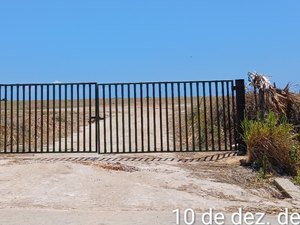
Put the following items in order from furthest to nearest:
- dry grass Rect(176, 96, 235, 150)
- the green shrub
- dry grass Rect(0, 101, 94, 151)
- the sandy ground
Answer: dry grass Rect(0, 101, 94, 151) → dry grass Rect(176, 96, 235, 150) → the green shrub → the sandy ground

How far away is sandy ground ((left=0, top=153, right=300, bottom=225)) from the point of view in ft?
17.6

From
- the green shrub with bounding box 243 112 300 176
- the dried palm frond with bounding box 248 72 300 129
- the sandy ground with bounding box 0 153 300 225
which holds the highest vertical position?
the dried palm frond with bounding box 248 72 300 129

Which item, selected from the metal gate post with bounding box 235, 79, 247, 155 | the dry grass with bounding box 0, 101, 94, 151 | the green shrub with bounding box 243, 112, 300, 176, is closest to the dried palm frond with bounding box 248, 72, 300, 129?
the metal gate post with bounding box 235, 79, 247, 155

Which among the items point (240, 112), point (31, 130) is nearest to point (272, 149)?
point (240, 112)

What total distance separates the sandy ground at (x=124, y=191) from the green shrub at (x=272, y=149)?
0.42 m

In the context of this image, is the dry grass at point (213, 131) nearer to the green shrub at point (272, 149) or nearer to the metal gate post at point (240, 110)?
the metal gate post at point (240, 110)

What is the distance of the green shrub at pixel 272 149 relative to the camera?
28.2ft

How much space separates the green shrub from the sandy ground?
42 centimetres

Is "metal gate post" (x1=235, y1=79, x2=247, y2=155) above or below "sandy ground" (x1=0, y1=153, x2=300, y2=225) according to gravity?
above

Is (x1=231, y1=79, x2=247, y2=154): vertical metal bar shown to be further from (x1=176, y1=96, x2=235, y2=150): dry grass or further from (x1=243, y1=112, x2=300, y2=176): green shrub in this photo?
(x1=243, y1=112, x2=300, y2=176): green shrub

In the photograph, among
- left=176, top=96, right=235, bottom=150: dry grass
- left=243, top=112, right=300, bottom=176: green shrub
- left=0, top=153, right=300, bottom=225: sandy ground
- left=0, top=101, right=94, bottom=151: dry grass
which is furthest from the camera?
left=0, top=101, right=94, bottom=151: dry grass

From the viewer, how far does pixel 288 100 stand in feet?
37.9

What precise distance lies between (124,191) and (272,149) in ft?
11.8

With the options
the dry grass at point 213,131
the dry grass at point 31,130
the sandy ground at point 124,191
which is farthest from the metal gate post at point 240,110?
the dry grass at point 31,130
